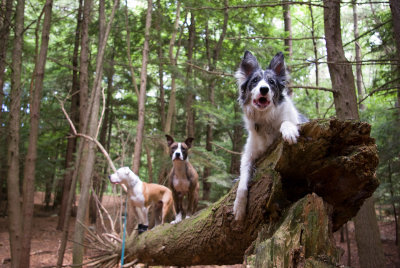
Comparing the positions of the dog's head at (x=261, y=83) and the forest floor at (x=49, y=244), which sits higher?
the dog's head at (x=261, y=83)

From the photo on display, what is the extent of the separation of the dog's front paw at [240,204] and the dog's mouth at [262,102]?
93 centimetres

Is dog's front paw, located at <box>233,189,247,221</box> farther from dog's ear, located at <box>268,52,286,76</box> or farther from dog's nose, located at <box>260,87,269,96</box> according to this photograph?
dog's ear, located at <box>268,52,286,76</box>

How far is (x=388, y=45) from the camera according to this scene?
25.3ft

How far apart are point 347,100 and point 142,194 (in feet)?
15.0

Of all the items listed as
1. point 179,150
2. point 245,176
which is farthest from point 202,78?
point 245,176

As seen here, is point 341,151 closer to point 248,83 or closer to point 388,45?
point 248,83

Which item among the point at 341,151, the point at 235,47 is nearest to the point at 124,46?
the point at 235,47

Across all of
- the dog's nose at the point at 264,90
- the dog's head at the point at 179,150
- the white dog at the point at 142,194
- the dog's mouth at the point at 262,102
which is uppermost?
the dog's nose at the point at 264,90

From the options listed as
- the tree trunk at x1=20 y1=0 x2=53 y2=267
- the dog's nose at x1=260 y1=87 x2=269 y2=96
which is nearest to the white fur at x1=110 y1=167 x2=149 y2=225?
the tree trunk at x1=20 y1=0 x2=53 y2=267

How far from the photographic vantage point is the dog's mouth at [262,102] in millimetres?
3148

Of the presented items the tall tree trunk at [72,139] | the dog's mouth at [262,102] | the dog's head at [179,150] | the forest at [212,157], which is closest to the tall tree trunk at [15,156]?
the forest at [212,157]

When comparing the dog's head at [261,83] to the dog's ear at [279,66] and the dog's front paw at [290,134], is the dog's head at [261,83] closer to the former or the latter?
the dog's ear at [279,66]

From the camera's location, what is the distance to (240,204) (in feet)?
9.91

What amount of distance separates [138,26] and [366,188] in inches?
452
